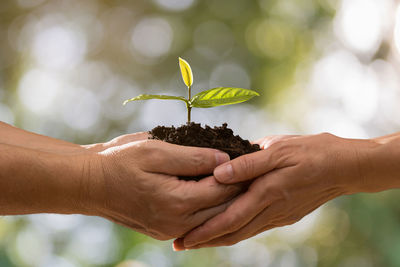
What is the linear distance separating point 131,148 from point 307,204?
→ 0.52 meters

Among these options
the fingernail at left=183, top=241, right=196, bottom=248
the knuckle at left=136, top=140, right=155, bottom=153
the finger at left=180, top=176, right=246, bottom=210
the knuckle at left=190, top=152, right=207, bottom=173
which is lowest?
the fingernail at left=183, top=241, right=196, bottom=248

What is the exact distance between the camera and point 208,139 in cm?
106

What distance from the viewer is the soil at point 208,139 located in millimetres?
1048

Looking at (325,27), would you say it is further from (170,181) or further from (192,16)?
(170,181)

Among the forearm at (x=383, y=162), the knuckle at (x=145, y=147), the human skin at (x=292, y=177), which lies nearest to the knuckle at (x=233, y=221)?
the human skin at (x=292, y=177)

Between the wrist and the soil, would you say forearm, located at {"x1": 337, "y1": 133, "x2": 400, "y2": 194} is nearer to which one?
the wrist

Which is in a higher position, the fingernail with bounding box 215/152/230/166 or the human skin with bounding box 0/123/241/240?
the fingernail with bounding box 215/152/230/166

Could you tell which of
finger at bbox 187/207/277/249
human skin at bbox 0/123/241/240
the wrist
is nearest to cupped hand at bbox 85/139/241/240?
human skin at bbox 0/123/241/240

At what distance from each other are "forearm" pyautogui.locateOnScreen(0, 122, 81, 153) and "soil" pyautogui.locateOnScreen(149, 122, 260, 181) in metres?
0.38

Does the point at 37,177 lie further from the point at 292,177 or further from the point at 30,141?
the point at 292,177

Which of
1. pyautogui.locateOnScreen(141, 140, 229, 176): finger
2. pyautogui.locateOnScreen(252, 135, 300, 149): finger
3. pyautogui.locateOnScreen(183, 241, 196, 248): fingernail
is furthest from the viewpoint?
pyautogui.locateOnScreen(252, 135, 300, 149): finger

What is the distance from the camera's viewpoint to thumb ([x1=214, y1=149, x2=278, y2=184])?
3.18 feet

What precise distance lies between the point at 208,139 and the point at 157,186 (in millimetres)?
201

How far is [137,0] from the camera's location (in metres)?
3.35
